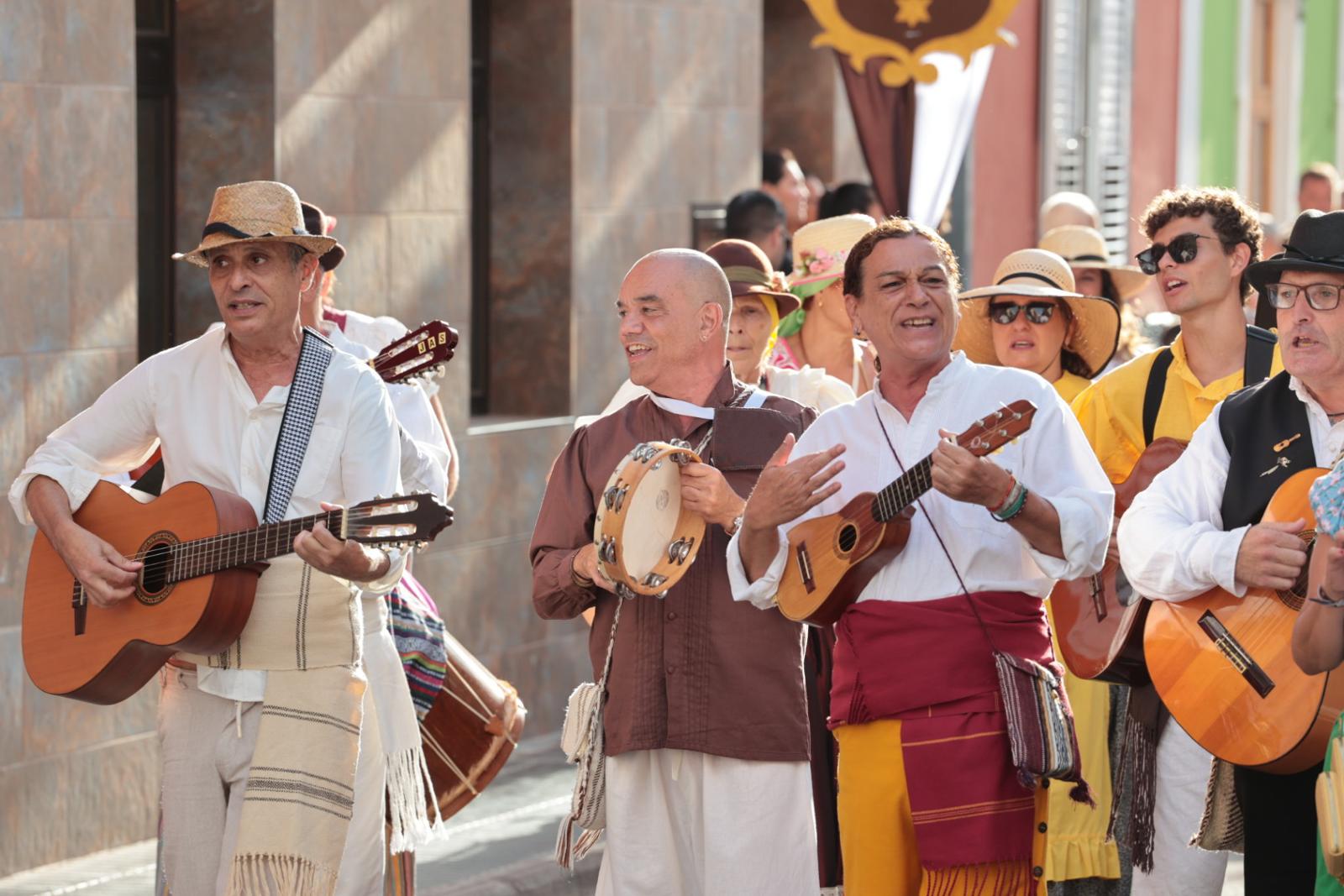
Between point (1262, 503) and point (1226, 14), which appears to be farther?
point (1226, 14)

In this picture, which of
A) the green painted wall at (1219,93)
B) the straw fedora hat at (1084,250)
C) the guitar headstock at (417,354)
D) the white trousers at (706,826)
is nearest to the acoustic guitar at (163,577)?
the white trousers at (706,826)

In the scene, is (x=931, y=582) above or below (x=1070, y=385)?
below

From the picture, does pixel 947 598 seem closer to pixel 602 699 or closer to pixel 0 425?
pixel 602 699

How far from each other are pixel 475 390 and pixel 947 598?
5.77 metres

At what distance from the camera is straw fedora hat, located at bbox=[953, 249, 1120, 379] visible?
7.70 m

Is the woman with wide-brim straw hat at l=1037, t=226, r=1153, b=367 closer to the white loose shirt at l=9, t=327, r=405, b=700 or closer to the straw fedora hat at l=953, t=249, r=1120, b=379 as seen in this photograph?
the straw fedora hat at l=953, t=249, r=1120, b=379

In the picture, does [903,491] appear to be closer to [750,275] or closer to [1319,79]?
[750,275]

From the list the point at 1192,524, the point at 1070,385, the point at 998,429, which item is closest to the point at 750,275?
the point at 1070,385

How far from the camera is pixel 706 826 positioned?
5395 millimetres

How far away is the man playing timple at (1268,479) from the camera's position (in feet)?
16.5

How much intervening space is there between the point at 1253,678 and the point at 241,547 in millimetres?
2319

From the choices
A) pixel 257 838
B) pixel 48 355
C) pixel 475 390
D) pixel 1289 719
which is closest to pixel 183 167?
pixel 48 355

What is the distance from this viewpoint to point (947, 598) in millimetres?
5082

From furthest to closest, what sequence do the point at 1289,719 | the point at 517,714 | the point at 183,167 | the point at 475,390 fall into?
the point at 475,390
the point at 183,167
the point at 517,714
the point at 1289,719
